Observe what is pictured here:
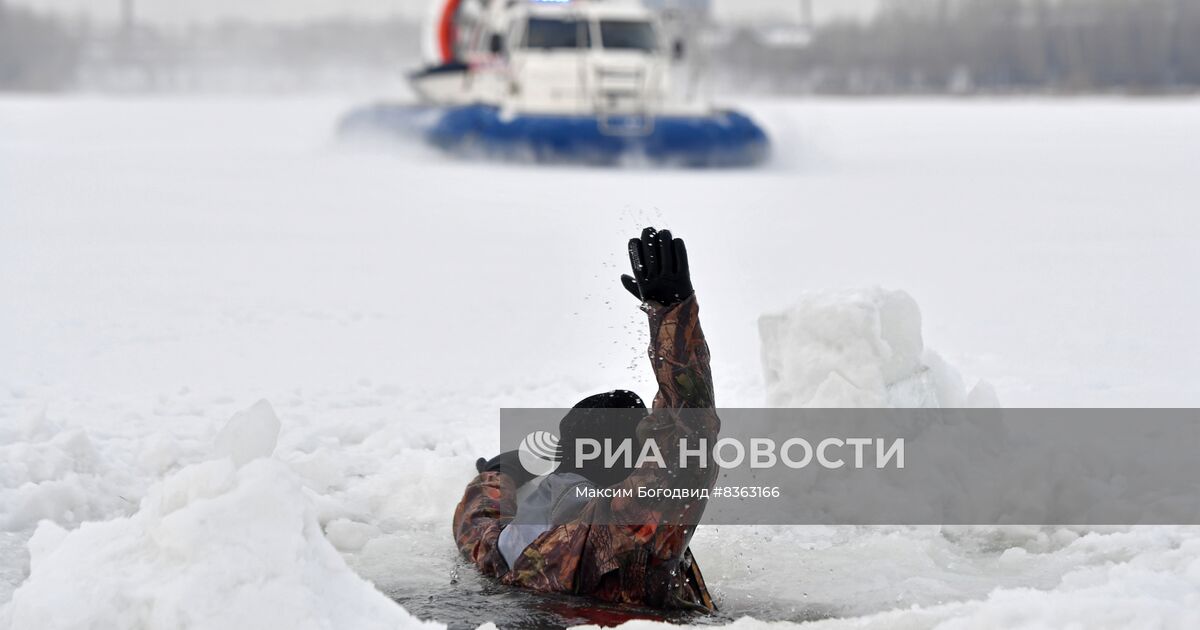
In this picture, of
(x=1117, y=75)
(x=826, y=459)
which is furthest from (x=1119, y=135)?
(x=1117, y=75)

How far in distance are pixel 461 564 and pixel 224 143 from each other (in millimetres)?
17700

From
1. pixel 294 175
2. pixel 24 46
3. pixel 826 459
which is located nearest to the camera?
pixel 826 459

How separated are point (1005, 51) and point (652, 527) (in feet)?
161

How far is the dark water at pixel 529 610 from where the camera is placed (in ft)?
8.60

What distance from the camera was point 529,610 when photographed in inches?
106

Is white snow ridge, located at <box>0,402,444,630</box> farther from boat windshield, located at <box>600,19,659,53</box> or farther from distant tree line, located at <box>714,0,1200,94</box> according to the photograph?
distant tree line, located at <box>714,0,1200,94</box>

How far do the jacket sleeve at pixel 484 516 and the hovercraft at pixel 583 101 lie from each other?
386 inches

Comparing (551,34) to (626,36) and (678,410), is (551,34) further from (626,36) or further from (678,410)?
(678,410)

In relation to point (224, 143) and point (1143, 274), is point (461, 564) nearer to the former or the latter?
point (1143, 274)

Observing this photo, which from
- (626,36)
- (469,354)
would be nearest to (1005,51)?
(626,36)

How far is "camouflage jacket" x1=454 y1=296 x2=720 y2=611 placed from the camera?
2.37 metres

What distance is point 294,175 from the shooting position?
44.9 feet

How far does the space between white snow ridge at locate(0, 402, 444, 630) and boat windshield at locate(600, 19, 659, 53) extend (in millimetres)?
12299

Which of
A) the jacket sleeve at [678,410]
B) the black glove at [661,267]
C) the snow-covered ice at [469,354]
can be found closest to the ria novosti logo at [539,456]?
the snow-covered ice at [469,354]
